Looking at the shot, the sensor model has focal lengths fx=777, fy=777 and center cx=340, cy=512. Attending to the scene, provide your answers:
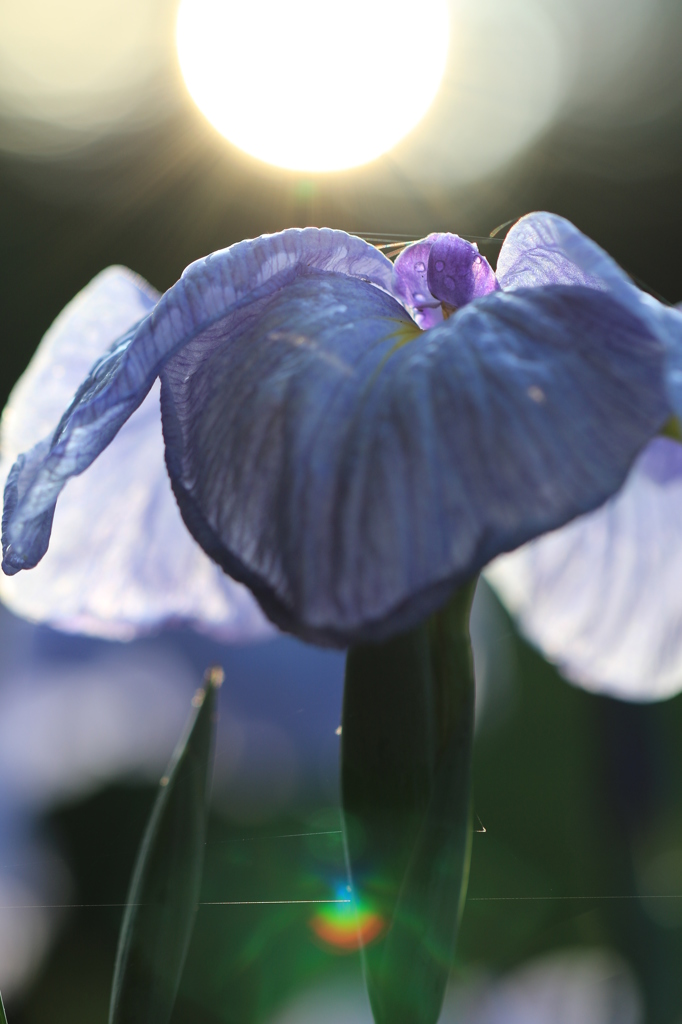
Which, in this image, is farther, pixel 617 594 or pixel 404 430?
pixel 617 594

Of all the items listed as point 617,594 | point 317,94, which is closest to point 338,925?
point 617,594

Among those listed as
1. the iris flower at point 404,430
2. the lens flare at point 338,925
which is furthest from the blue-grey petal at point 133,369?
the lens flare at point 338,925

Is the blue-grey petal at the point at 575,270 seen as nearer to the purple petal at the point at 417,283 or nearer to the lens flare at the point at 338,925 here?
the purple petal at the point at 417,283

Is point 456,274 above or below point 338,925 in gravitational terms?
above

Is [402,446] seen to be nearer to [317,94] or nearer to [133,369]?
[133,369]

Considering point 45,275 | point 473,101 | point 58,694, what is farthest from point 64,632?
point 473,101

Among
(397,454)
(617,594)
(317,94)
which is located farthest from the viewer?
(317,94)

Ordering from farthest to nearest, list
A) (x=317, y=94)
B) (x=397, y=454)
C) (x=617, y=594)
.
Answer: (x=317, y=94) → (x=617, y=594) → (x=397, y=454)

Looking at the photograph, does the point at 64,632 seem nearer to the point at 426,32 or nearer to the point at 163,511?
the point at 163,511
